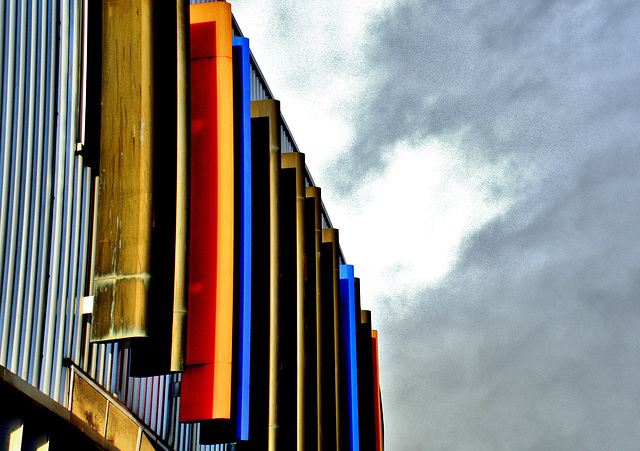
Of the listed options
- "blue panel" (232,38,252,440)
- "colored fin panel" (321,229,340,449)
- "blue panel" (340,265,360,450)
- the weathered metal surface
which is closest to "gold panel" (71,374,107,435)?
"blue panel" (232,38,252,440)

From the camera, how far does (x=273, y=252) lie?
51.5 ft

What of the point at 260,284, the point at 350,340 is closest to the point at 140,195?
the point at 260,284

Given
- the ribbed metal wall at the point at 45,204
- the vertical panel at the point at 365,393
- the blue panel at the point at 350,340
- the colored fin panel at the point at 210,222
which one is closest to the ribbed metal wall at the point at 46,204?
the ribbed metal wall at the point at 45,204

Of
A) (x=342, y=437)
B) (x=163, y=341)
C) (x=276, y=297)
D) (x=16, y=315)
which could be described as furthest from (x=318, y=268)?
(x=16, y=315)

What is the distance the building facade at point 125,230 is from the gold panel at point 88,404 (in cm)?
3

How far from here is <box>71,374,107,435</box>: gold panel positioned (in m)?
10.6

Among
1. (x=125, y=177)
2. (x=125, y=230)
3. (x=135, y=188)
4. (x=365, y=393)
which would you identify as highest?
(x=365, y=393)

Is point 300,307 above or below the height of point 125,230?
above

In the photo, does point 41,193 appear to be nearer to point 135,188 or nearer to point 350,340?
point 135,188

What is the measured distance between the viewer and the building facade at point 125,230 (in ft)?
31.0

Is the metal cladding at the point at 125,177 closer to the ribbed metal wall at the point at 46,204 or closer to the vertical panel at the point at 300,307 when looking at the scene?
the ribbed metal wall at the point at 46,204

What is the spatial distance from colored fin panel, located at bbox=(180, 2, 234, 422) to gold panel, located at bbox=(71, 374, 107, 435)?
4.40 feet

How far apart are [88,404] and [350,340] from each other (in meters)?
12.0

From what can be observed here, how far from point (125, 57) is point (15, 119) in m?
1.76
